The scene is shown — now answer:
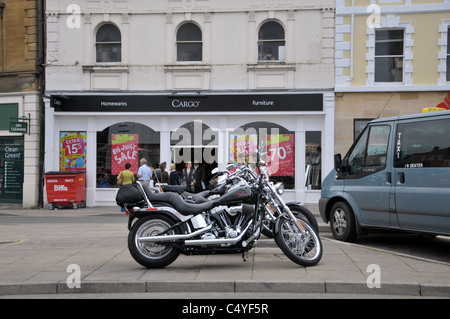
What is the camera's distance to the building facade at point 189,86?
17.7 metres

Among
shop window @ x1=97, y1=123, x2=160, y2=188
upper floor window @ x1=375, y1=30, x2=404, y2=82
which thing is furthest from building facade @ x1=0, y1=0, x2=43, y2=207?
upper floor window @ x1=375, y1=30, x2=404, y2=82

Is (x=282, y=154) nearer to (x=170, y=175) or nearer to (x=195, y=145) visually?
(x=195, y=145)

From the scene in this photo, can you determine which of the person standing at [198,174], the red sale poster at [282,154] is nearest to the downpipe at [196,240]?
the person standing at [198,174]

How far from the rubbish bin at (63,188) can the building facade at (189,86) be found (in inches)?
32.8

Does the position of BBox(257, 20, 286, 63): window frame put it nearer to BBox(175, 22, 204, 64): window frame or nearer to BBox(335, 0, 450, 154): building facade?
BBox(335, 0, 450, 154): building facade

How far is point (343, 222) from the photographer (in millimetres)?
9250

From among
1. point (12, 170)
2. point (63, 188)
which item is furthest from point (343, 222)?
point (12, 170)

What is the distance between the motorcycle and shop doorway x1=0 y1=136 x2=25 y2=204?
1330cm

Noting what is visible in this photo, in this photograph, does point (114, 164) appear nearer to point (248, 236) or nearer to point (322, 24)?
point (322, 24)

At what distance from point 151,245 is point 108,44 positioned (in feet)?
43.9

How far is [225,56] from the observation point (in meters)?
18.0

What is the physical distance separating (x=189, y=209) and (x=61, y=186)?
472 inches

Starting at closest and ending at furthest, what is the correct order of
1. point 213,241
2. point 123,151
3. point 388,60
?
1. point 213,241
2. point 388,60
3. point 123,151

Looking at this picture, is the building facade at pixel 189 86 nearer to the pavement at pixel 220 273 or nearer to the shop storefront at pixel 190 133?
the shop storefront at pixel 190 133
